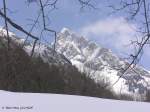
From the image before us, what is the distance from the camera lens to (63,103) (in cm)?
122

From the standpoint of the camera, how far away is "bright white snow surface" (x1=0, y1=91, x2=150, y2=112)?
117 centimetres

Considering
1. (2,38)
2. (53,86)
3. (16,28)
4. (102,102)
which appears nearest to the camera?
(102,102)

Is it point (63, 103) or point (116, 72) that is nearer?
point (63, 103)

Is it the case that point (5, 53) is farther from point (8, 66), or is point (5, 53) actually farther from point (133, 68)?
point (133, 68)

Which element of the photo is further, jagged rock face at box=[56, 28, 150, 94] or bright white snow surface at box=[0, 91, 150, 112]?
jagged rock face at box=[56, 28, 150, 94]

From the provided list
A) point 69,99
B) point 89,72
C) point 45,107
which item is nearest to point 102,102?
point 69,99

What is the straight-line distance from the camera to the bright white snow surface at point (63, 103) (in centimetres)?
117

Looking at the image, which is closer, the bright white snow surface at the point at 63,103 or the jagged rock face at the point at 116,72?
the bright white snow surface at the point at 63,103

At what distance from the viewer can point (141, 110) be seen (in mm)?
1251

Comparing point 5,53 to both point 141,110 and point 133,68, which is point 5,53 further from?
point 141,110

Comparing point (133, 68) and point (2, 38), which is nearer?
point (133, 68)

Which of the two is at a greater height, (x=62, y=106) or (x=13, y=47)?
(x=13, y=47)

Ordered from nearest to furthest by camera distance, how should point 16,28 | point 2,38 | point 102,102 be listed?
1. point 102,102
2. point 16,28
3. point 2,38

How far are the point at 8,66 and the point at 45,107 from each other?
2495 millimetres
